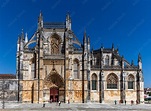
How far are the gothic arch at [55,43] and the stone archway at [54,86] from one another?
178 inches

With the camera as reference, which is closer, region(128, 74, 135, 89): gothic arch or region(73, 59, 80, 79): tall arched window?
region(73, 59, 80, 79): tall arched window

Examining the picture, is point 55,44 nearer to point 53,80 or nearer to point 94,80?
point 53,80

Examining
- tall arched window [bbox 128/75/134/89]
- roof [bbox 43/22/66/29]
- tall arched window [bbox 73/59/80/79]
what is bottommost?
tall arched window [bbox 128/75/134/89]

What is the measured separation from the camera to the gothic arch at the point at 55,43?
5445 cm

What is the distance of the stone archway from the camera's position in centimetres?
5231

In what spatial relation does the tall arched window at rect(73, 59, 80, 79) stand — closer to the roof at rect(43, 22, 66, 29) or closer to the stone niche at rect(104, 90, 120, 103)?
the stone niche at rect(104, 90, 120, 103)

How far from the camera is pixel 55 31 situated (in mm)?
54688

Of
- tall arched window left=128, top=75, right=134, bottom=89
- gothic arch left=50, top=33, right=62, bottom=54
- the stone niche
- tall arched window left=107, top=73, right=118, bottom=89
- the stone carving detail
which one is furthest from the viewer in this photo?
tall arched window left=128, top=75, right=134, bottom=89

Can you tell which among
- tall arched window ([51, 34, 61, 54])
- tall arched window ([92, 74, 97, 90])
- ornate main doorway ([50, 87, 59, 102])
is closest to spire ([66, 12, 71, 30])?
tall arched window ([51, 34, 61, 54])

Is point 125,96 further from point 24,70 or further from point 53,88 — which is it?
point 24,70

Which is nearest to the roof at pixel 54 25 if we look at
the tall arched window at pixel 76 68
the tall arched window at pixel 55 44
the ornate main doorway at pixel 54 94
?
the tall arched window at pixel 55 44

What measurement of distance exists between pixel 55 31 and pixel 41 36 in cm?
353

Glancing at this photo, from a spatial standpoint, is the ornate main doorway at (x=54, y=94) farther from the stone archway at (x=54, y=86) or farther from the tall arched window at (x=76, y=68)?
the tall arched window at (x=76, y=68)

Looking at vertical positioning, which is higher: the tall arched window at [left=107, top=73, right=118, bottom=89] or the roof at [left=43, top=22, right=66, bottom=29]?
the roof at [left=43, top=22, right=66, bottom=29]
